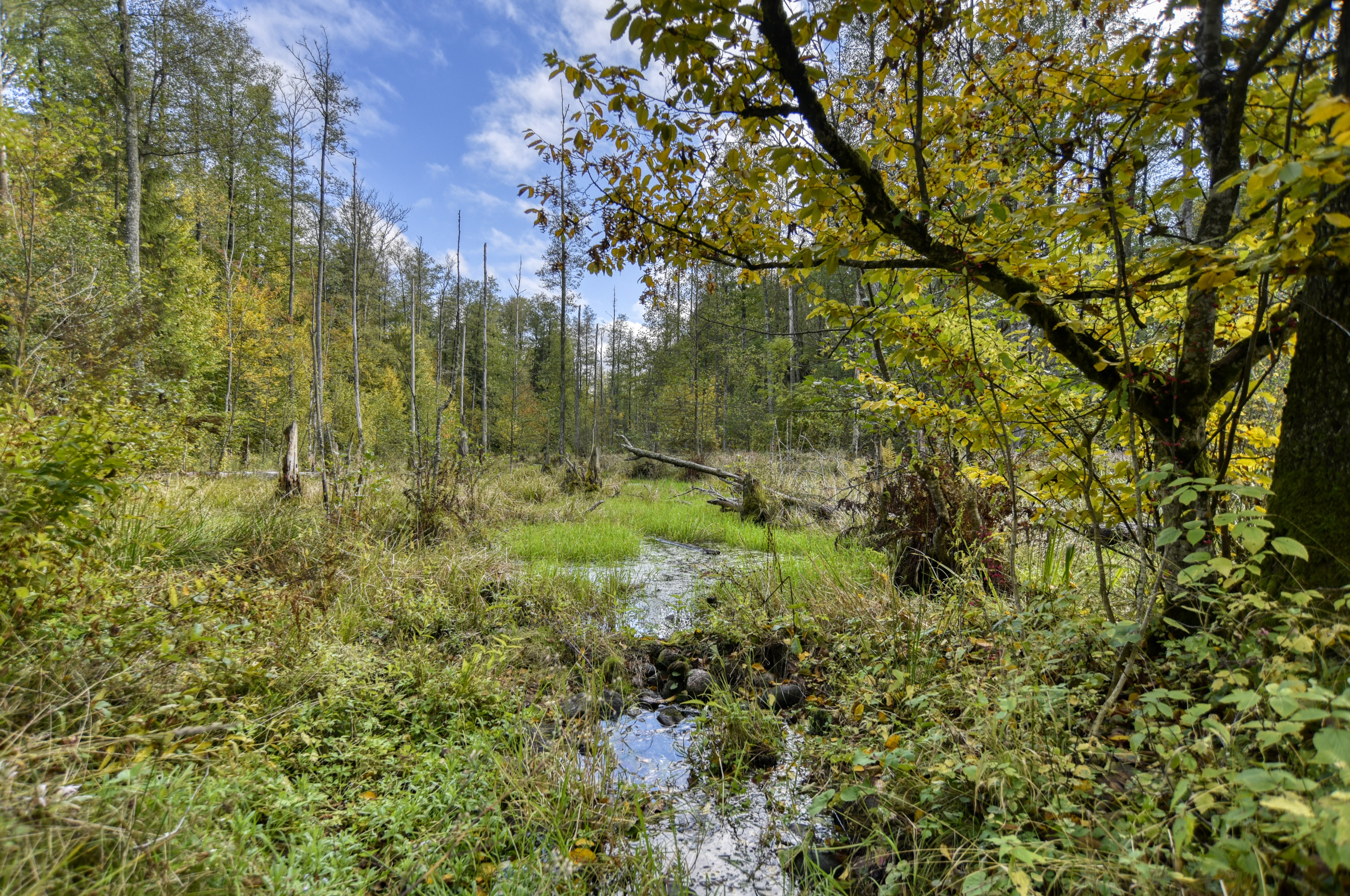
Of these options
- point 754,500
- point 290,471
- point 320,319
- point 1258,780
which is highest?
point 320,319

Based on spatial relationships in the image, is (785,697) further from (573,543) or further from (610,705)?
(573,543)

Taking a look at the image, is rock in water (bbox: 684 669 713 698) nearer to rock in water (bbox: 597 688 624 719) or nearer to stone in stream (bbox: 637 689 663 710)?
stone in stream (bbox: 637 689 663 710)

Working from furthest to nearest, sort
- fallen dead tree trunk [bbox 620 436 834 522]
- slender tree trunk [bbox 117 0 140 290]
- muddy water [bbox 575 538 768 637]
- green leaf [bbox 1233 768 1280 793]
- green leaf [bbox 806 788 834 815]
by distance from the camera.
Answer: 1. slender tree trunk [bbox 117 0 140 290]
2. fallen dead tree trunk [bbox 620 436 834 522]
3. muddy water [bbox 575 538 768 637]
4. green leaf [bbox 806 788 834 815]
5. green leaf [bbox 1233 768 1280 793]

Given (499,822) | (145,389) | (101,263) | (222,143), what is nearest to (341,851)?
(499,822)

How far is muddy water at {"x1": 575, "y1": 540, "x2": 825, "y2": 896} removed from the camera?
1.92 m

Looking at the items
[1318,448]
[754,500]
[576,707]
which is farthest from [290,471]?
[1318,448]

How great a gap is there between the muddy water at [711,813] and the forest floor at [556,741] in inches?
0.6

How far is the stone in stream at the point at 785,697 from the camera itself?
3.03 m

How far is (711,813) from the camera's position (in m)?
2.26

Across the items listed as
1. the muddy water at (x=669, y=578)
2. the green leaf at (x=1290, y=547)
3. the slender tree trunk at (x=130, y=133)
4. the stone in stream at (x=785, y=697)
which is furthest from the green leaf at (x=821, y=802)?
the slender tree trunk at (x=130, y=133)

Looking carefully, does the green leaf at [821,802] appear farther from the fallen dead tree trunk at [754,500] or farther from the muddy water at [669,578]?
the fallen dead tree trunk at [754,500]

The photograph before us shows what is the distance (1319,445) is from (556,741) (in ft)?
9.93

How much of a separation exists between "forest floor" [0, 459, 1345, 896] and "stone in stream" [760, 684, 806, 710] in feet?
0.07

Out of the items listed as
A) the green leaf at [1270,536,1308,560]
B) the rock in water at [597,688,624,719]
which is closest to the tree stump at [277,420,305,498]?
the rock in water at [597,688,624,719]
